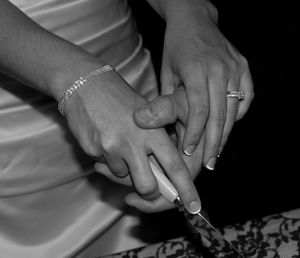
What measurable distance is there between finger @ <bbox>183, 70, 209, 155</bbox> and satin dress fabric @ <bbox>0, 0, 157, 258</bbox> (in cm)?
36

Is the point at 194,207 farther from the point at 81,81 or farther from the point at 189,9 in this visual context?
the point at 189,9

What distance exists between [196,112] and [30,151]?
434 mm

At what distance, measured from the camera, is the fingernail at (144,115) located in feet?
2.45

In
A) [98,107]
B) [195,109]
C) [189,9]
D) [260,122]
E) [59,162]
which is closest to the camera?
[98,107]

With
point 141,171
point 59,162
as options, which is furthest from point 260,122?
point 141,171

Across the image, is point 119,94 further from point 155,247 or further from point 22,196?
point 22,196

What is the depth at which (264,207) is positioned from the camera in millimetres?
2393

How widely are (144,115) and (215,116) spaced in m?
0.16

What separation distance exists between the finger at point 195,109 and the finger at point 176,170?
0.26 ft

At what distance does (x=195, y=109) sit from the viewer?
850 mm

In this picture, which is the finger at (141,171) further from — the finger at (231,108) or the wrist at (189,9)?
the wrist at (189,9)

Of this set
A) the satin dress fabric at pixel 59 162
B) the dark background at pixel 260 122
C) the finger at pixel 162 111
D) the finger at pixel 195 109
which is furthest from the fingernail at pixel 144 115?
the dark background at pixel 260 122

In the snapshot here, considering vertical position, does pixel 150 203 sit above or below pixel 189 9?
below

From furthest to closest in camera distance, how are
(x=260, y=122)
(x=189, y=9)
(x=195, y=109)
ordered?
1. (x=260, y=122)
2. (x=189, y=9)
3. (x=195, y=109)
